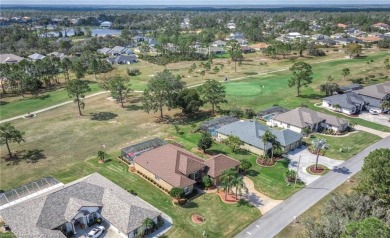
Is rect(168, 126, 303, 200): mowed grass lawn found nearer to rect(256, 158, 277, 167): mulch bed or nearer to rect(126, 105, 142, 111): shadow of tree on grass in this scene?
rect(256, 158, 277, 167): mulch bed

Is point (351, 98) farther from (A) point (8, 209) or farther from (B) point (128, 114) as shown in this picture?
(A) point (8, 209)

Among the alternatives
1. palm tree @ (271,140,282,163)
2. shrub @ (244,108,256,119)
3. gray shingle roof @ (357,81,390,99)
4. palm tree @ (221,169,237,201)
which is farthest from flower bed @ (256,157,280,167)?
gray shingle roof @ (357,81,390,99)

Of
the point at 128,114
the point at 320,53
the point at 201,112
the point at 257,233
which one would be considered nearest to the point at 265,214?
the point at 257,233

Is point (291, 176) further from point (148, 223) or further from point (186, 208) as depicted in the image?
point (148, 223)

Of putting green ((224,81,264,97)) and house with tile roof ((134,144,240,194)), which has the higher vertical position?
house with tile roof ((134,144,240,194))

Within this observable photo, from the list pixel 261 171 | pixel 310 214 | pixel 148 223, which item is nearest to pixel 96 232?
pixel 148 223

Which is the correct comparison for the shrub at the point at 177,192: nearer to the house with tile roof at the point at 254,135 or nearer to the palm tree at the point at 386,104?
the house with tile roof at the point at 254,135
